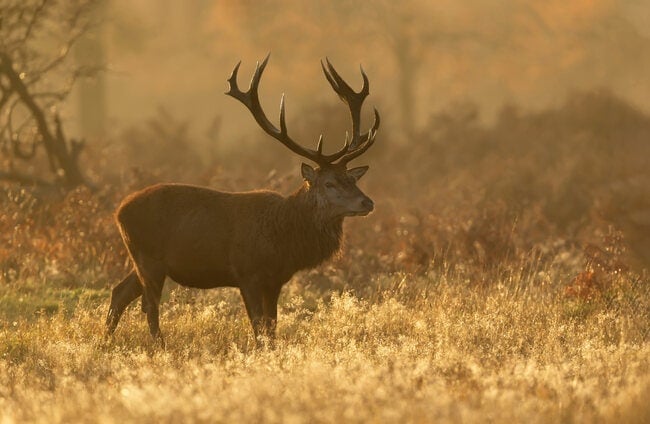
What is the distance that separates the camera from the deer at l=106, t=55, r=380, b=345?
8.86 m

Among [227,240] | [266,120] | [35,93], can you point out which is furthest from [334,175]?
[35,93]

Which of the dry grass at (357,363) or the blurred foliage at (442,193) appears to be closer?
the dry grass at (357,363)

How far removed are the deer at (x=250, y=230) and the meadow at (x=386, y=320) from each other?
430mm

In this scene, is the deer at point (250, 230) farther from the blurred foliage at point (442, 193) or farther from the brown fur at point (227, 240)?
Answer: the blurred foliage at point (442, 193)

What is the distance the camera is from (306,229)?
9.05 meters

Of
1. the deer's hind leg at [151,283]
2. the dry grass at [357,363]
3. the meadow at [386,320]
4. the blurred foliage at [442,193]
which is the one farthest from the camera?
the blurred foliage at [442,193]

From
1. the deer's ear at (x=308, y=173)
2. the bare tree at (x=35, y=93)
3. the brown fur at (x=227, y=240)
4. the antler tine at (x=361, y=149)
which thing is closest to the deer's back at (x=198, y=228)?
the brown fur at (x=227, y=240)

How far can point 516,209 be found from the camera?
15055 millimetres

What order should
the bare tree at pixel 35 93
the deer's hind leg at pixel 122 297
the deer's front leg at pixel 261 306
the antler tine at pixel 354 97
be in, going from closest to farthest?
the deer's front leg at pixel 261 306
the antler tine at pixel 354 97
the deer's hind leg at pixel 122 297
the bare tree at pixel 35 93

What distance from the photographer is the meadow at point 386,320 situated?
6117mm

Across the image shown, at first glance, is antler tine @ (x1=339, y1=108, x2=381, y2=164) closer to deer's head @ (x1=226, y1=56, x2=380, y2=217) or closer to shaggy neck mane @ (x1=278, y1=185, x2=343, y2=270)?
deer's head @ (x1=226, y1=56, x2=380, y2=217)

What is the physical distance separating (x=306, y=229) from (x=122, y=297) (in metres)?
1.83

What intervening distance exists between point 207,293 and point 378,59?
27.6m

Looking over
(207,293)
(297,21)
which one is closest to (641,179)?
(207,293)
